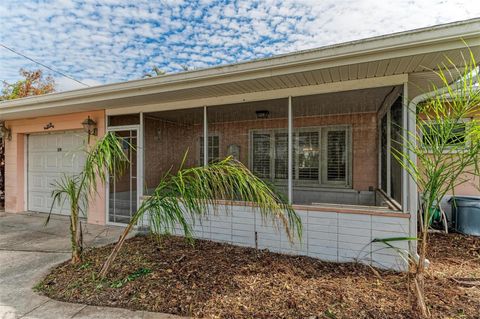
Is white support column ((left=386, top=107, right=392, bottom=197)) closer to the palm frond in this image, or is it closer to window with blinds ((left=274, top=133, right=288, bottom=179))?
window with blinds ((left=274, top=133, right=288, bottom=179))

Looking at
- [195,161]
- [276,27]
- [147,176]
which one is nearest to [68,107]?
[147,176]

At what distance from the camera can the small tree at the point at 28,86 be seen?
11539 millimetres

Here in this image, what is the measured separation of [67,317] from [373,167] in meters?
5.19

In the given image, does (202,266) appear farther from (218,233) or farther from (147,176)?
(147,176)

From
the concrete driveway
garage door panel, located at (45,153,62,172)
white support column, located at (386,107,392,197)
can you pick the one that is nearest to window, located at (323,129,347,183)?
white support column, located at (386,107,392,197)

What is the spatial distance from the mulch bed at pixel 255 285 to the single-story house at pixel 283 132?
0.49 metres

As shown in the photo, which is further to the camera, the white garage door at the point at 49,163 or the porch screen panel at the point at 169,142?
the white garage door at the point at 49,163

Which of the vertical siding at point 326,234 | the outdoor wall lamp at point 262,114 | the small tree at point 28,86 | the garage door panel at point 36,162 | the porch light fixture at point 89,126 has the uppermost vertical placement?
the small tree at point 28,86

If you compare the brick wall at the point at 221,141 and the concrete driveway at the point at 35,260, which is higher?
the brick wall at the point at 221,141

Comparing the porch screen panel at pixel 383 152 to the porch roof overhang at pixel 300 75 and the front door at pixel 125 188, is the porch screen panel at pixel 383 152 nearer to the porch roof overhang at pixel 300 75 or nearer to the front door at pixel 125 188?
the porch roof overhang at pixel 300 75

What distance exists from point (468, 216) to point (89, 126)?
24.4 ft

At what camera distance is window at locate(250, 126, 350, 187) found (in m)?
5.40

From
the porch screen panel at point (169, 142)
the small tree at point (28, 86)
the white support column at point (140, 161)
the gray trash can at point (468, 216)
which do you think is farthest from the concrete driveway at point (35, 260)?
the small tree at point (28, 86)

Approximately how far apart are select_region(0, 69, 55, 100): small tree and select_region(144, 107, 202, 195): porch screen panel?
34.0ft
